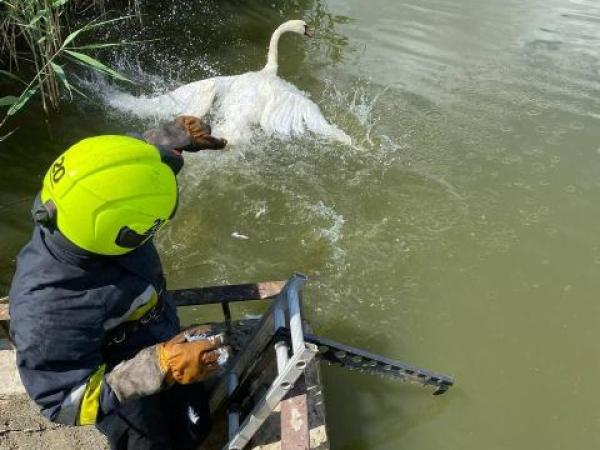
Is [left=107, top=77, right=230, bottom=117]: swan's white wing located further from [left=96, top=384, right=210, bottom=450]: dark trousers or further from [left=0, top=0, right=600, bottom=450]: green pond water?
[left=96, top=384, right=210, bottom=450]: dark trousers

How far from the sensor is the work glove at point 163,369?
1618 mm

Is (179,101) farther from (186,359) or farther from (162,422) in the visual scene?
(186,359)

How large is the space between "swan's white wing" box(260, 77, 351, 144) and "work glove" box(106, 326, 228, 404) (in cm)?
328

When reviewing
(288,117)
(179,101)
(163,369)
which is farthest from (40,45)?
(163,369)

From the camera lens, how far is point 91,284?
163cm

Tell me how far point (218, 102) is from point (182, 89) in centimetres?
36

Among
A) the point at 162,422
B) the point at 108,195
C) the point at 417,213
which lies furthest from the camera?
the point at 417,213

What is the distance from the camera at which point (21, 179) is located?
12.9 feet

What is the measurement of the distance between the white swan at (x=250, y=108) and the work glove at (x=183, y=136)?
91.7 inches

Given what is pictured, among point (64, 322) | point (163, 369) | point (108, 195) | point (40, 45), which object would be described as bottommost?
point (163, 369)

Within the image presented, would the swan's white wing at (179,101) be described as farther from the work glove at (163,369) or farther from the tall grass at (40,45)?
the work glove at (163,369)

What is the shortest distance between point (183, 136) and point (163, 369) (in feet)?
3.25

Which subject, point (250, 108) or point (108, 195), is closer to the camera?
point (108, 195)

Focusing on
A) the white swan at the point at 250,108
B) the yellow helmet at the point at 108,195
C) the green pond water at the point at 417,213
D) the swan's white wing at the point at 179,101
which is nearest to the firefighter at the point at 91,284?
the yellow helmet at the point at 108,195
